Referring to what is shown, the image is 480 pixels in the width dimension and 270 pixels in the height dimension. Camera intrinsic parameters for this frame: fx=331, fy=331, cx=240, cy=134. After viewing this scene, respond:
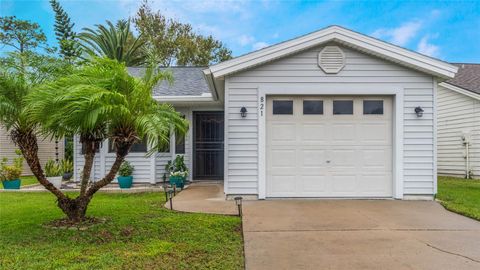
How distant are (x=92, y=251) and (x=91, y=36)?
19.7 meters

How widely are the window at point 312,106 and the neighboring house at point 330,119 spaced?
0.02 meters

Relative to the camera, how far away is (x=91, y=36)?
20.6 meters

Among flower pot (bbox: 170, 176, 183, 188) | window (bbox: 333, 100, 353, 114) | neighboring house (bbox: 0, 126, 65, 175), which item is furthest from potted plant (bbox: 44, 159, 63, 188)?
window (bbox: 333, 100, 353, 114)

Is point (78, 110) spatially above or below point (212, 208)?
above

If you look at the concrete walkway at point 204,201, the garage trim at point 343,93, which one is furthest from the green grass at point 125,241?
the garage trim at point 343,93

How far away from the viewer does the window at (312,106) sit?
7.16 m

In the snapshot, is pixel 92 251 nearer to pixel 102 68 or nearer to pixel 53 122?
pixel 53 122

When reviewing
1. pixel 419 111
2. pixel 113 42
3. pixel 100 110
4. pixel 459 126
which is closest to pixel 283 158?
pixel 419 111

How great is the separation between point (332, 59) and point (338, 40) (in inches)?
15.8

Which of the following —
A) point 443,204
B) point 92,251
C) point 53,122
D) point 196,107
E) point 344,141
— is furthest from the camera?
point 196,107

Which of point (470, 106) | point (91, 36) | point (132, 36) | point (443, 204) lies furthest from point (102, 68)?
point (132, 36)

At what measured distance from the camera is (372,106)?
7.18 metres

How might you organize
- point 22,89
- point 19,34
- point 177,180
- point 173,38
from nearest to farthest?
1. point 22,89
2. point 177,180
3. point 19,34
4. point 173,38

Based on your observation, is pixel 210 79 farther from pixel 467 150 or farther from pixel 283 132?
pixel 467 150
